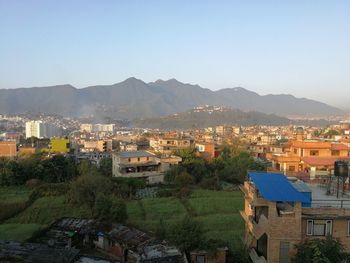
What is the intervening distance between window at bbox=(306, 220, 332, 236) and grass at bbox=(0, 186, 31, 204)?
72.1ft

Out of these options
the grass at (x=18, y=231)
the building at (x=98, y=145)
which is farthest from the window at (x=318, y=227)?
the building at (x=98, y=145)

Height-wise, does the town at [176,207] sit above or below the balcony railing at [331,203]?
below

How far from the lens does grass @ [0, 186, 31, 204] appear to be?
27.7m

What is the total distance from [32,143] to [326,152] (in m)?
48.9

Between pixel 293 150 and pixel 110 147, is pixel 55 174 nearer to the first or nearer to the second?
pixel 293 150

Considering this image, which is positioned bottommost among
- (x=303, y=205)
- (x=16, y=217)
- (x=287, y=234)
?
(x=16, y=217)

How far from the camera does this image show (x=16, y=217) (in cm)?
2438

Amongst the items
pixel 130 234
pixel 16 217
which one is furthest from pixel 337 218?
pixel 16 217

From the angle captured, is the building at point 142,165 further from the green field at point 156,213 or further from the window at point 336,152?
the window at point 336,152

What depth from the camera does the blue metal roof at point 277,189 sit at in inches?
404

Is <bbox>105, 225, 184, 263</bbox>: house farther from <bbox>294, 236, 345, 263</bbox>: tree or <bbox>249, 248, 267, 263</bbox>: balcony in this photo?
<bbox>294, 236, 345, 263</bbox>: tree

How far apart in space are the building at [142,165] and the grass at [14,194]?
8417 millimetres

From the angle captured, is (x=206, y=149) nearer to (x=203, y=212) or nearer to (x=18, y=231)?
(x=203, y=212)

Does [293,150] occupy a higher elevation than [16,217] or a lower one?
higher
